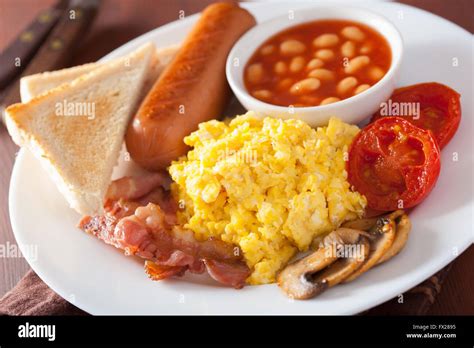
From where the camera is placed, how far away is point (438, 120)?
130 inches

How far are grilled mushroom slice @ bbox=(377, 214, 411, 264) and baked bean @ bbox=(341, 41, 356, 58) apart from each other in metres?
1.04

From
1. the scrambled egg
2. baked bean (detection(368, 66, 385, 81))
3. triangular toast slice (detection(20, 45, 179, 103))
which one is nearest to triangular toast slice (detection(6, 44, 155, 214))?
triangular toast slice (detection(20, 45, 179, 103))

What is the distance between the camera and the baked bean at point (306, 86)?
11.2 feet

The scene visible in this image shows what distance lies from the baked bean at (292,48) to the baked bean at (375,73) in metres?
0.41

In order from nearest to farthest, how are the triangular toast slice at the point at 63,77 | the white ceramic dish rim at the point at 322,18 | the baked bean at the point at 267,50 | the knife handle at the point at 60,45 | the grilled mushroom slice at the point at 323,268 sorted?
the grilled mushroom slice at the point at 323,268
the white ceramic dish rim at the point at 322,18
the baked bean at the point at 267,50
the triangular toast slice at the point at 63,77
the knife handle at the point at 60,45

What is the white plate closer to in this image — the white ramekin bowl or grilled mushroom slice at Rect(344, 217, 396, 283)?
grilled mushroom slice at Rect(344, 217, 396, 283)

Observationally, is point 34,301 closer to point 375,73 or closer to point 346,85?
point 346,85

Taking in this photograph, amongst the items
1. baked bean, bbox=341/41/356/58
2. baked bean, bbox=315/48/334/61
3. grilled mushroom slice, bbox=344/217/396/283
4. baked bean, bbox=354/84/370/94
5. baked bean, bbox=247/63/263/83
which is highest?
baked bean, bbox=341/41/356/58

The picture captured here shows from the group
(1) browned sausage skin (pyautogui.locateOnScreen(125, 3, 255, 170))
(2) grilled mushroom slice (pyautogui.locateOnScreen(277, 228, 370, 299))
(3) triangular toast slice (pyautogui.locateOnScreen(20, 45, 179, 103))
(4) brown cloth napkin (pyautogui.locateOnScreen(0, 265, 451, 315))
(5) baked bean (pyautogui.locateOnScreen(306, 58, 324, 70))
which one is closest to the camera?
(2) grilled mushroom slice (pyautogui.locateOnScreen(277, 228, 370, 299))

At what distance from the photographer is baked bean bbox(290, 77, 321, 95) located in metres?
3.40

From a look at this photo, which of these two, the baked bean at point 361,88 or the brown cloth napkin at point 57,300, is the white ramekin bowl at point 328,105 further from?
the brown cloth napkin at point 57,300

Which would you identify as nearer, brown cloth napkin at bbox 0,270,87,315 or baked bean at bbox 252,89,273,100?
brown cloth napkin at bbox 0,270,87,315

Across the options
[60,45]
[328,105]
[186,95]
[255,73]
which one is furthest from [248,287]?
[60,45]

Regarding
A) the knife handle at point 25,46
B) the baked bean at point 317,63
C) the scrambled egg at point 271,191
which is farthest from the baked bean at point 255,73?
the knife handle at point 25,46
